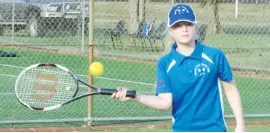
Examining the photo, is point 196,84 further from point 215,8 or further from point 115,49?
point 115,49

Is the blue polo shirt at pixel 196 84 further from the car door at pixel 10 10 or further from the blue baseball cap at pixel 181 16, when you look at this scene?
the car door at pixel 10 10

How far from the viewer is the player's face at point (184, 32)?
4578 millimetres

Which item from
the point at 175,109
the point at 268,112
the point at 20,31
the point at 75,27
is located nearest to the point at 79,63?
the point at 75,27

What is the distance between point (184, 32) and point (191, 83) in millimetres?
327

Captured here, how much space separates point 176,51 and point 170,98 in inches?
11.9

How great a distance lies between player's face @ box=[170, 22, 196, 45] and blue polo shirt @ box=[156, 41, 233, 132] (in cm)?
11

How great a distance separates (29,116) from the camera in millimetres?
9492

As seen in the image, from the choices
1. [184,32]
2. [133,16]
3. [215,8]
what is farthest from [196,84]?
[133,16]

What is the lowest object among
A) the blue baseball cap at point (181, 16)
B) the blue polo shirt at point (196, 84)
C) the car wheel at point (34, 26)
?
the car wheel at point (34, 26)

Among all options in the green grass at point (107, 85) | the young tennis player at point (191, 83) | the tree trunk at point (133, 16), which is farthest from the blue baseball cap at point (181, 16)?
the tree trunk at point (133, 16)

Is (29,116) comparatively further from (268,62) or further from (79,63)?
(268,62)

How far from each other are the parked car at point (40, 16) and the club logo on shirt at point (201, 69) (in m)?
13.5

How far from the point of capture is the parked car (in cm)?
1875

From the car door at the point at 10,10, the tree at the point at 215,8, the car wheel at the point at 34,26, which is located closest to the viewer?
the tree at the point at 215,8
